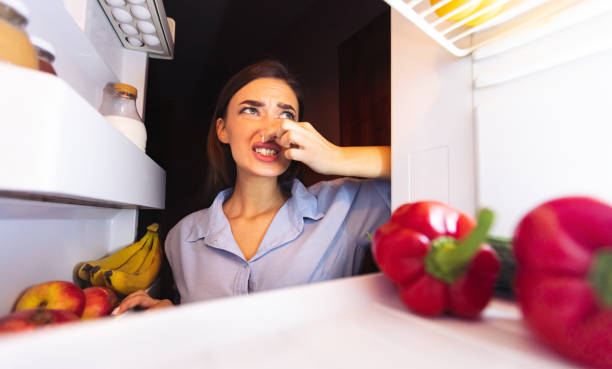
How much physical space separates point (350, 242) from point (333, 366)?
2.60ft

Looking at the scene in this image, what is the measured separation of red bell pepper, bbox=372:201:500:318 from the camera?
257 mm

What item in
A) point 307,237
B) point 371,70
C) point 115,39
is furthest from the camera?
point 371,70

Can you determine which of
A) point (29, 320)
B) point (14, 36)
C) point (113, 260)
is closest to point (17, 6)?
point (14, 36)

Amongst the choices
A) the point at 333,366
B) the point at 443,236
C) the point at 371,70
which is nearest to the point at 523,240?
the point at 443,236

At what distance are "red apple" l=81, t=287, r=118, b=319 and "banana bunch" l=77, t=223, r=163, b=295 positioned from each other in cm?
8

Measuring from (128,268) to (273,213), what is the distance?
59 cm

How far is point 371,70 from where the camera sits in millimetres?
1358

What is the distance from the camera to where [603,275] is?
0.59 feet

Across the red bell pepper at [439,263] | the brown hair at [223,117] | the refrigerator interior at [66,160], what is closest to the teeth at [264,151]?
the brown hair at [223,117]

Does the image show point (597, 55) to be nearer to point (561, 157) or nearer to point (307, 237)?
point (561, 157)

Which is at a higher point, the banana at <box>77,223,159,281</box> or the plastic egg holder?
the plastic egg holder

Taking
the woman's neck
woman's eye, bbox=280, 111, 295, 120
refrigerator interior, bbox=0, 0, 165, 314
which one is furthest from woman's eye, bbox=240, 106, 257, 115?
refrigerator interior, bbox=0, 0, 165, 314

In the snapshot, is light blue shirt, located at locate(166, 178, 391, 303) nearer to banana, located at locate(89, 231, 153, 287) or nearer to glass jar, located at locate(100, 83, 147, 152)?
banana, located at locate(89, 231, 153, 287)

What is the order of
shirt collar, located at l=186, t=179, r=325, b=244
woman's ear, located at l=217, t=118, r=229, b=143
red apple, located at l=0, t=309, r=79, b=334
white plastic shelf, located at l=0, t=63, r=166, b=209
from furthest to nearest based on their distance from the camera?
woman's ear, located at l=217, t=118, r=229, b=143 → shirt collar, located at l=186, t=179, r=325, b=244 → red apple, located at l=0, t=309, r=79, b=334 → white plastic shelf, located at l=0, t=63, r=166, b=209
